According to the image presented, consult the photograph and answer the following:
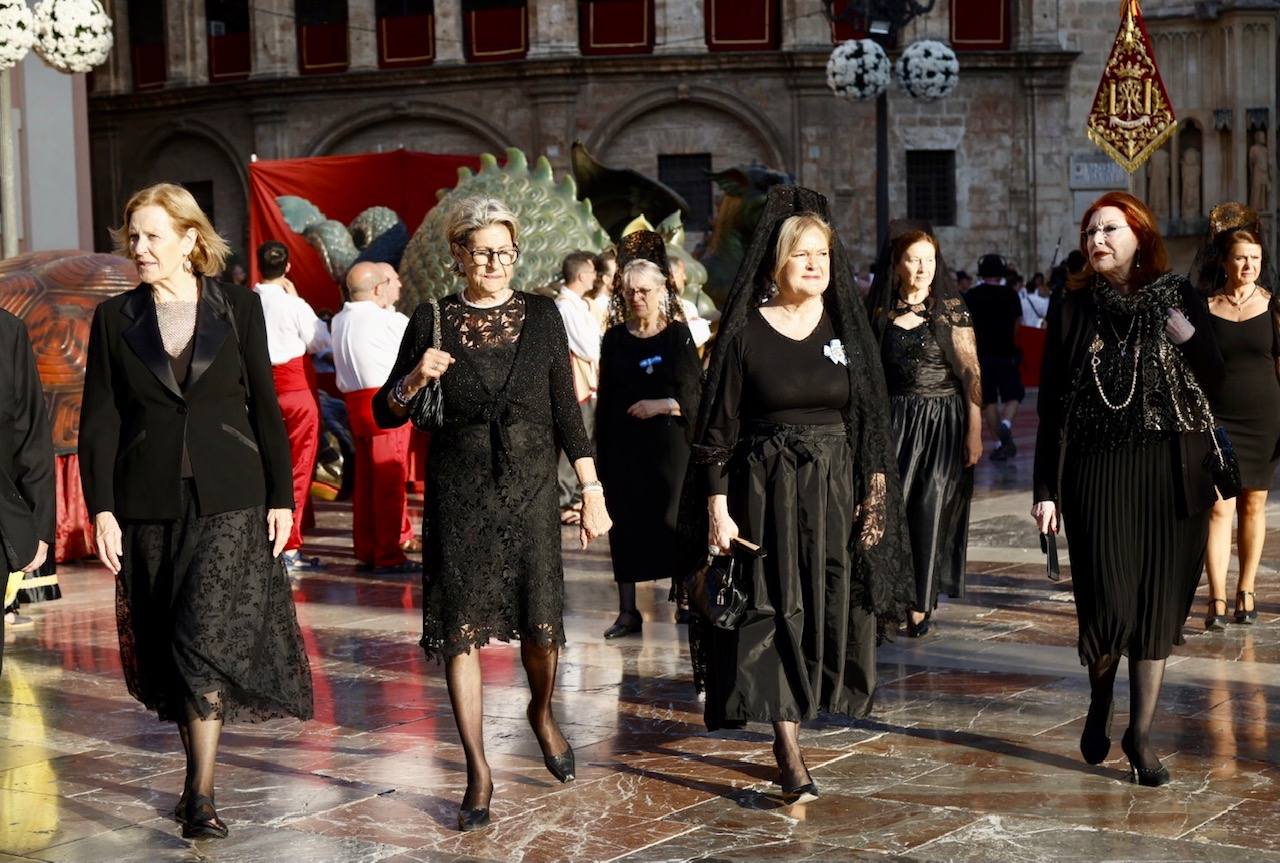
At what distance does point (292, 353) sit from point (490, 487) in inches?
224

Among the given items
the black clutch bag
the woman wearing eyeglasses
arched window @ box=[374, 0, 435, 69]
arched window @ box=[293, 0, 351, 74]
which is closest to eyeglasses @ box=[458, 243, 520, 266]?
the black clutch bag

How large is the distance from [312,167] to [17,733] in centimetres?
1473

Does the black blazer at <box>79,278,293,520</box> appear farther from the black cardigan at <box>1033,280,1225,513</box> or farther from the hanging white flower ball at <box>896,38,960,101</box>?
the hanging white flower ball at <box>896,38,960,101</box>

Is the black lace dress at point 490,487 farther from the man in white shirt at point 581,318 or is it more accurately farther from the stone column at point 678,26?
the stone column at point 678,26

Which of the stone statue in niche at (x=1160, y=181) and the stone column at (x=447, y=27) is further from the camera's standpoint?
the stone column at (x=447, y=27)

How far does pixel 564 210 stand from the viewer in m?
15.4

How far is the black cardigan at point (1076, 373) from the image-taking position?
5961 mm

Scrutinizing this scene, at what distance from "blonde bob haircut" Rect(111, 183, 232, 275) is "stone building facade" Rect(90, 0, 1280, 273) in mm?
28918

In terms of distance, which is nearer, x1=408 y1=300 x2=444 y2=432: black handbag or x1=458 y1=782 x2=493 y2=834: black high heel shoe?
x1=458 y1=782 x2=493 y2=834: black high heel shoe

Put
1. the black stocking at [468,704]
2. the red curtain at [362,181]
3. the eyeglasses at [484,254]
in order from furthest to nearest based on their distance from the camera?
the red curtain at [362,181], the eyeglasses at [484,254], the black stocking at [468,704]

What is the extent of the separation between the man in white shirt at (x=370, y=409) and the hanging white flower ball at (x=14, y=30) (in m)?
2.24

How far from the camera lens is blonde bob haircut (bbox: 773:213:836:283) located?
230 inches

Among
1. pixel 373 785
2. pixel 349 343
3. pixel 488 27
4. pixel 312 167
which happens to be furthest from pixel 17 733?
pixel 488 27

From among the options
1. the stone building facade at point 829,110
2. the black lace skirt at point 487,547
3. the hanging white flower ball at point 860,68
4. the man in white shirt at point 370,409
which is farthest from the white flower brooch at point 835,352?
the stone building facade at point 829,110
